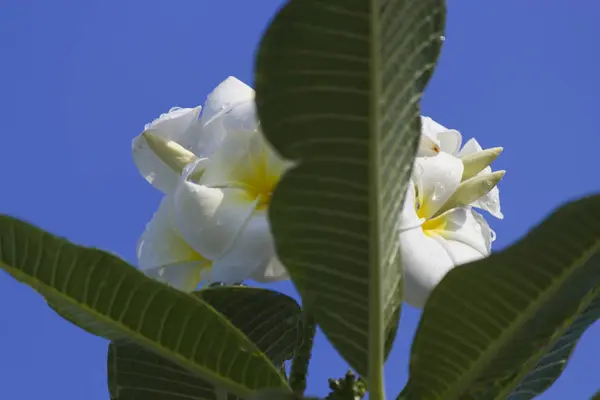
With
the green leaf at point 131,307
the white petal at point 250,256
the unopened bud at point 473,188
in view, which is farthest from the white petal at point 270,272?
the unopened bud at point 473,188

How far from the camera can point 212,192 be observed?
0.73 m

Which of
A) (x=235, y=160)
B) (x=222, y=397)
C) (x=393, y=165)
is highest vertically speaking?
(x=235, y=160)

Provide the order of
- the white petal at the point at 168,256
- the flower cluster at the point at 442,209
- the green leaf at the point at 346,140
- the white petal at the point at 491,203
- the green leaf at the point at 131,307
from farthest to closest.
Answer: the white petal at the point at 491,203
the white petal at the point at 168,256
the flower cluster at the point at 442,209
the green leaf at the point at 131,307
the green leaf at the point at 346,140

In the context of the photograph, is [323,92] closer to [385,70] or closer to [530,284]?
[385,70]

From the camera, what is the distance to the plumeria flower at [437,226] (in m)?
0.68

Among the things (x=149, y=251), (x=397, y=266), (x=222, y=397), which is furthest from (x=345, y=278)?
(x=149, y=251)

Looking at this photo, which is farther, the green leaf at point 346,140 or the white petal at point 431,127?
the white petal at point 431,127

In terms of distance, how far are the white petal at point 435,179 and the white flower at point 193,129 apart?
0.57 feet

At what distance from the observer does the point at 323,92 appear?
18.2 inches

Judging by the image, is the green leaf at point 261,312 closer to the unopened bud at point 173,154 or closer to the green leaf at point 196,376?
the green leaf at point 196,376

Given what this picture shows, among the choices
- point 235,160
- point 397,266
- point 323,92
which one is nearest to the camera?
point 323,92

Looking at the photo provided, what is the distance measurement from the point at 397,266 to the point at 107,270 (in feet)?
0.70

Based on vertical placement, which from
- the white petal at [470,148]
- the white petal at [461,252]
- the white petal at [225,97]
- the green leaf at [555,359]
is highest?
the white petal at [225,97]

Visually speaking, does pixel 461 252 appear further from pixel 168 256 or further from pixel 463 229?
pixel 168 256
